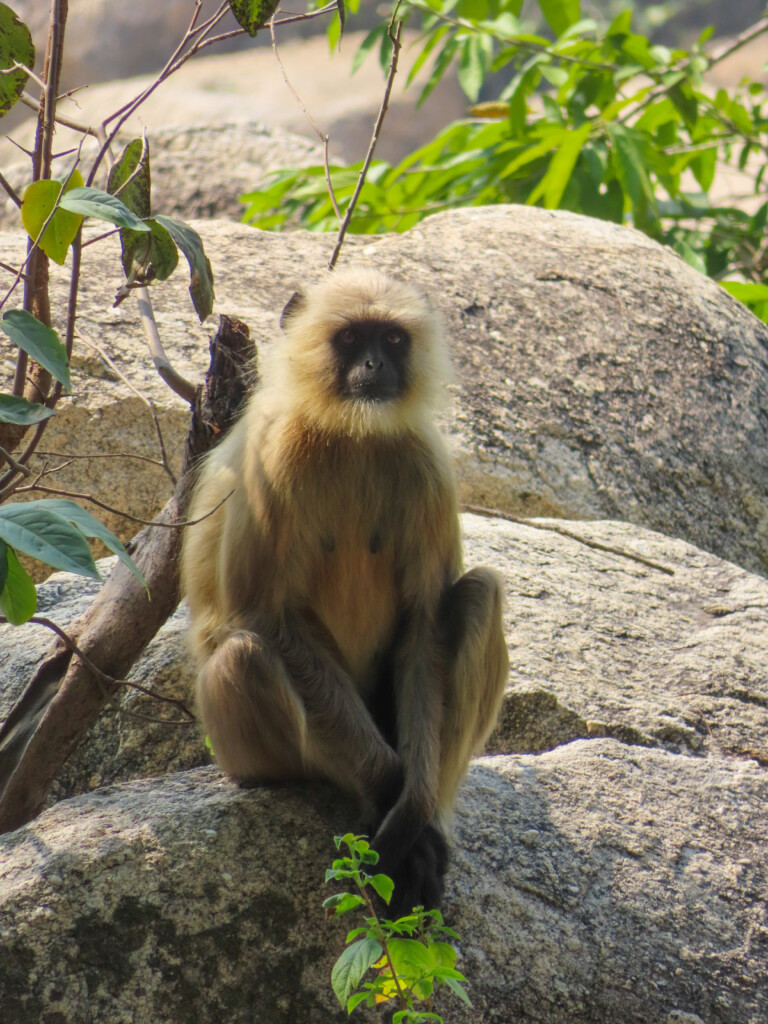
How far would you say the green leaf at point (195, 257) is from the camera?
8.48ft

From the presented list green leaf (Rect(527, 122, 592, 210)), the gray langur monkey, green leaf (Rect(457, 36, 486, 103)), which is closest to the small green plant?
the gray langur monkey

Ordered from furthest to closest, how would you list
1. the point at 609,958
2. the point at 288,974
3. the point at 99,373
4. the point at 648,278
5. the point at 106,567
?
1. the point at 648,278
2. the point at 99,373
3. the point at 106,567
4. the point at 609,958
5. the point at 288,974

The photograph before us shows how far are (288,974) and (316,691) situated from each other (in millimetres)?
740

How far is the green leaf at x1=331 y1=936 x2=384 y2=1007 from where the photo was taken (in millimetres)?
2162

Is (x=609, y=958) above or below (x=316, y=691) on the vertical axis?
below

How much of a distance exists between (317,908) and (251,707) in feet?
1.68

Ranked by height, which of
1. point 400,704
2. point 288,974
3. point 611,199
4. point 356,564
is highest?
point 611,199

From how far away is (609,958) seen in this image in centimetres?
272

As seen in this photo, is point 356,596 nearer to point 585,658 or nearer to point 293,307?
point 293,307

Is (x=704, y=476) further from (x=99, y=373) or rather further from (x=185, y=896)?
(x=185, y=896)

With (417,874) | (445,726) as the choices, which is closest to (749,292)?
(445,726)

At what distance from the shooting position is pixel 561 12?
783 cm

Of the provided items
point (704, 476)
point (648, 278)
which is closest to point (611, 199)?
point (648, 278)

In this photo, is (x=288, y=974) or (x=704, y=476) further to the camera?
(x=704, y=476)
